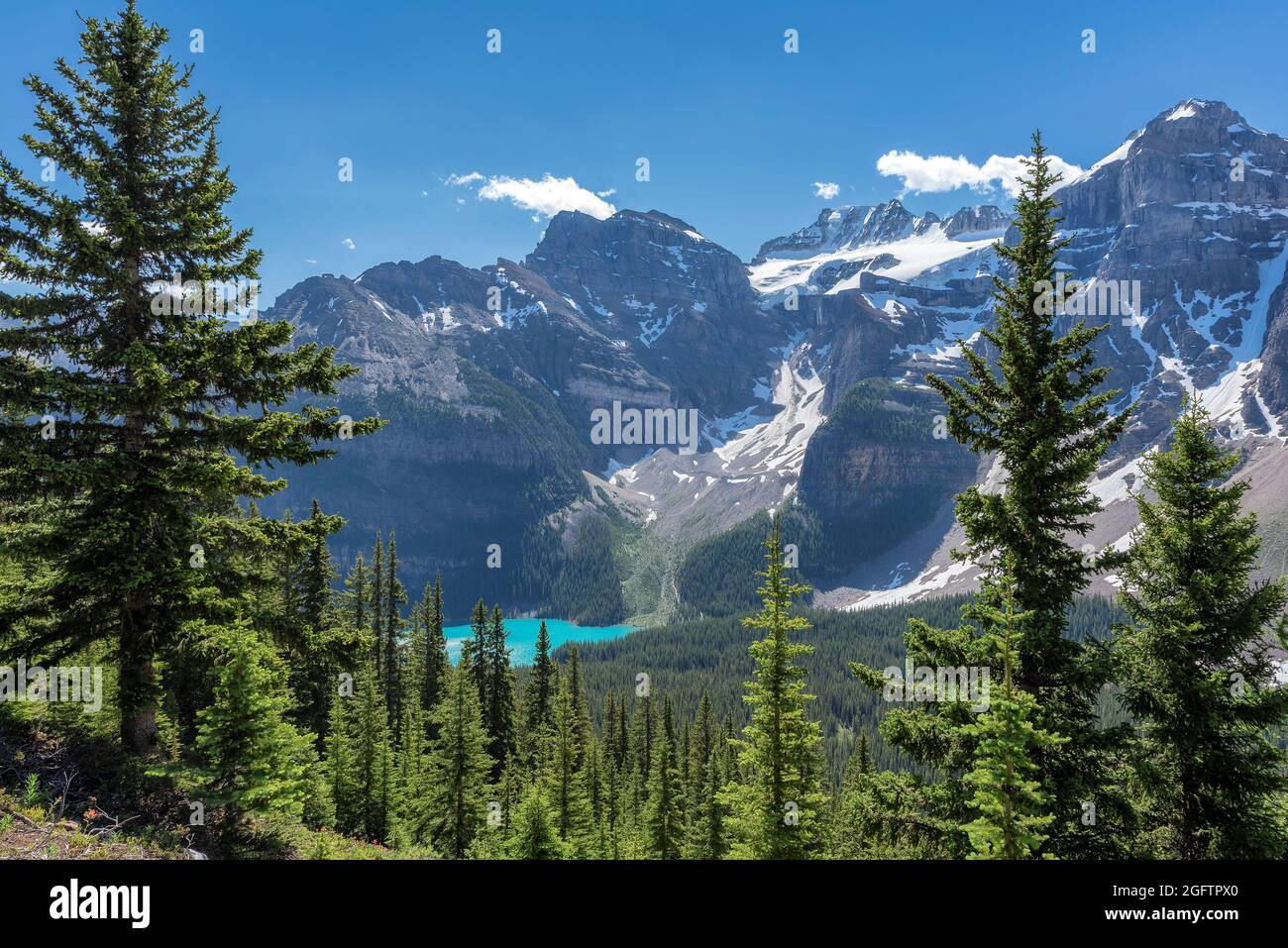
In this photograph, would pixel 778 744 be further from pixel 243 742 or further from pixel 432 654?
pixel 432 654

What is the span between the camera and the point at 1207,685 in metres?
12.5

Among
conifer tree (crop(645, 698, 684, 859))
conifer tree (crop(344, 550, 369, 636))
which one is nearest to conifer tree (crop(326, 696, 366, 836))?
conifer tree (crop(344, 550, 369, 636))

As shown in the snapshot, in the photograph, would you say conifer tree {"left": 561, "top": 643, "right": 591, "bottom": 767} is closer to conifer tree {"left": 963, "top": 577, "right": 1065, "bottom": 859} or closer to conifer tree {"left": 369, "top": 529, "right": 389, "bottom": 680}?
conifer tree {"left": 369, "top": 529, "right": 389, "bottom": 680}

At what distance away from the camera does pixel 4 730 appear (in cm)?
1369

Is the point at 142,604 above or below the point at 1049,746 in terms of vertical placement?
above

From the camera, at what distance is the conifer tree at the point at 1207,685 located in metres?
12.7

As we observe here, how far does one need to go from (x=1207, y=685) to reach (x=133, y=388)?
70.9ft

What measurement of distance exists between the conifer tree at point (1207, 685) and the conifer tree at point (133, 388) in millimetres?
17232

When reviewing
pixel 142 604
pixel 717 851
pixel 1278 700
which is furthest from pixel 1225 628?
pixel 717 851

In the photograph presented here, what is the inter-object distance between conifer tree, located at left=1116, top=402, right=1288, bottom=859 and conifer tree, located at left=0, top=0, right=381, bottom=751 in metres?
17.2
